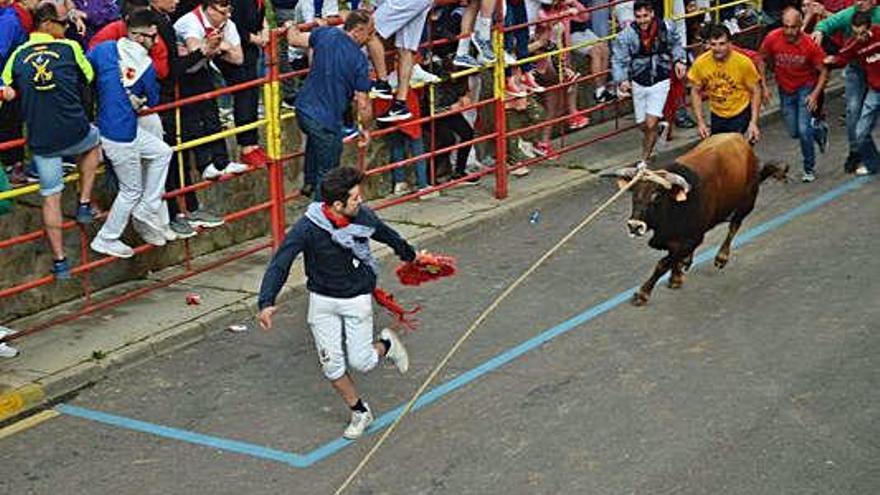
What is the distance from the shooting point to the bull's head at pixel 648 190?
38.4ft

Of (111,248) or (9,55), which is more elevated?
(9,55)

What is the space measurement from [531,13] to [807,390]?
6.93 metres

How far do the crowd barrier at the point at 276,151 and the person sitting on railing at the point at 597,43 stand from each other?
13 cm

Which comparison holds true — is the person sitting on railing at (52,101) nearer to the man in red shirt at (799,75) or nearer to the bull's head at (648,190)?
the bull's head at (648,190)

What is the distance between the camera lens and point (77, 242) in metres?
12.2

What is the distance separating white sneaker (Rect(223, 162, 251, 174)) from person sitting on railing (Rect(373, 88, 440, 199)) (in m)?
1.72

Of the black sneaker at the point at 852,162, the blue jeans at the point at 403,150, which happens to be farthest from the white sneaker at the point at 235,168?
the black sneaker at the point at 852,162

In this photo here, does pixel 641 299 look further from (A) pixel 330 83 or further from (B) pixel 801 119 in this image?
(B) pixel 801 119

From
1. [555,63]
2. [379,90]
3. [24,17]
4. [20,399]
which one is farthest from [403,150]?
[20,399]

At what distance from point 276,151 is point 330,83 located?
0.75 meters

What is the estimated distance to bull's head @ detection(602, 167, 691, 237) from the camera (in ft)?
38.4

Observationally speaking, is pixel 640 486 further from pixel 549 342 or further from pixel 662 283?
pixel 662 283

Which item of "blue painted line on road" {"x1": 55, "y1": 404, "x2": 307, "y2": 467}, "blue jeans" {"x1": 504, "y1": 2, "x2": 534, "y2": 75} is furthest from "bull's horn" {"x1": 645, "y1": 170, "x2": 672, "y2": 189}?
"blue jeans" {"x1": 504, "y1": 2, "x2": 534, "y2": 75}

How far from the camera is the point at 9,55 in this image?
12.0m
